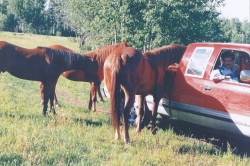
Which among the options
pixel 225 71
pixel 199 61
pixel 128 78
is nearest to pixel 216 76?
pixel 225 71

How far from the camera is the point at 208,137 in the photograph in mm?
6559

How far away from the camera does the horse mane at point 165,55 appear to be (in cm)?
641

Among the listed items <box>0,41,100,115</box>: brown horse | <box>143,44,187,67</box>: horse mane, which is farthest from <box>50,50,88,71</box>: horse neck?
<box>143,44,187,67</box>: horse mane

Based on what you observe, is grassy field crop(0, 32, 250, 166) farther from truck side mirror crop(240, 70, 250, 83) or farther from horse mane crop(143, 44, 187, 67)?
horse mane crop(143, 44, 187, 67)

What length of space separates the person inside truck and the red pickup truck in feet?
0.28

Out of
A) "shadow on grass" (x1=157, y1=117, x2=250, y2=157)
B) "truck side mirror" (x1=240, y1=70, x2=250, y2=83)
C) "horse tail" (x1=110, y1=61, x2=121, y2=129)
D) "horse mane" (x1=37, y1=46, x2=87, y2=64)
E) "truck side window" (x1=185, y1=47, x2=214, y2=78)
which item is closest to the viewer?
"truck side mirror" (x1=240, y1=70, x2=250, y2=83)

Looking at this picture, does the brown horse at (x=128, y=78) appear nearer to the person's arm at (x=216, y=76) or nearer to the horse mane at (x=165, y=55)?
the horse mane at (x=165, y=55)

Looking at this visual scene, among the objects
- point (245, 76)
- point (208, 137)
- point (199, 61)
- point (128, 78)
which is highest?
point (199, 61)

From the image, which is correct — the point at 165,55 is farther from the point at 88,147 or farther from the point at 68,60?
the point at 88,147

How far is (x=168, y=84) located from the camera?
20.7 feet

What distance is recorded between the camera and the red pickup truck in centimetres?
482

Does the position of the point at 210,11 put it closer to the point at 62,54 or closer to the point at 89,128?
the point at 62,54

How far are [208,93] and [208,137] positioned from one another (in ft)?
5.45

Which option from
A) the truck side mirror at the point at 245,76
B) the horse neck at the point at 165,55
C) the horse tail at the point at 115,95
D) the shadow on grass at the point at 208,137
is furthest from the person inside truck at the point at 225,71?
the horse tail at the point at 115,95
